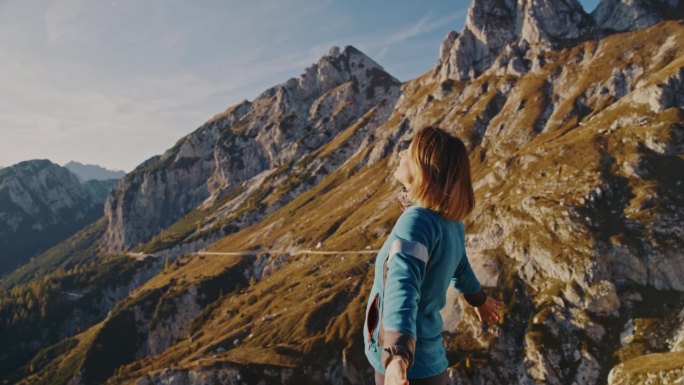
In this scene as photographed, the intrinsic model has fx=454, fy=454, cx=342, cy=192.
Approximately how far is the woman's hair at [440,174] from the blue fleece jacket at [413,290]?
0.17 m

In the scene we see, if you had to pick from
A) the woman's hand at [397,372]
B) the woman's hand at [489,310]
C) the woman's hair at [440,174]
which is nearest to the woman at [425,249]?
the woman's hair at [440,174]

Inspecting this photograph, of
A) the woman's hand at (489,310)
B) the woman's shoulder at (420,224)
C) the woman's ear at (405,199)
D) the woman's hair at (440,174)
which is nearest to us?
the woman's shoulder at (420,224)

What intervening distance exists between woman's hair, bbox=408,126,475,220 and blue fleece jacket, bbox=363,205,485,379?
0.57ft

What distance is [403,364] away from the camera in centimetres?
482

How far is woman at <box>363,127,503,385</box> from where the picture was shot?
18.1 ft

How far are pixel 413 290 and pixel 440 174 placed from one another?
1.77 m

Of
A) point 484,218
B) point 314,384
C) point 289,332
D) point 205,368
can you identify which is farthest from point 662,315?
point 205,368

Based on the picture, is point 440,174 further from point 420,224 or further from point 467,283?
point 467,283

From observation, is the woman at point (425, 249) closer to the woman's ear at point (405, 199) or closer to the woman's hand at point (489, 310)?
the woman's ear at point (405, 199)

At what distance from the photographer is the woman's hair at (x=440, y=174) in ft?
20.3

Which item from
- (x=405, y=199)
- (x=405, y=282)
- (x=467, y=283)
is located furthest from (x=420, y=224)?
(x=467, y=283)

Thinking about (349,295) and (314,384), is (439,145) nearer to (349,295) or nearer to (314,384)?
(314,384)

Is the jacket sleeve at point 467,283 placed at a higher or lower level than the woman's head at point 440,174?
lower

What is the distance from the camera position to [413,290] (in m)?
5.36
